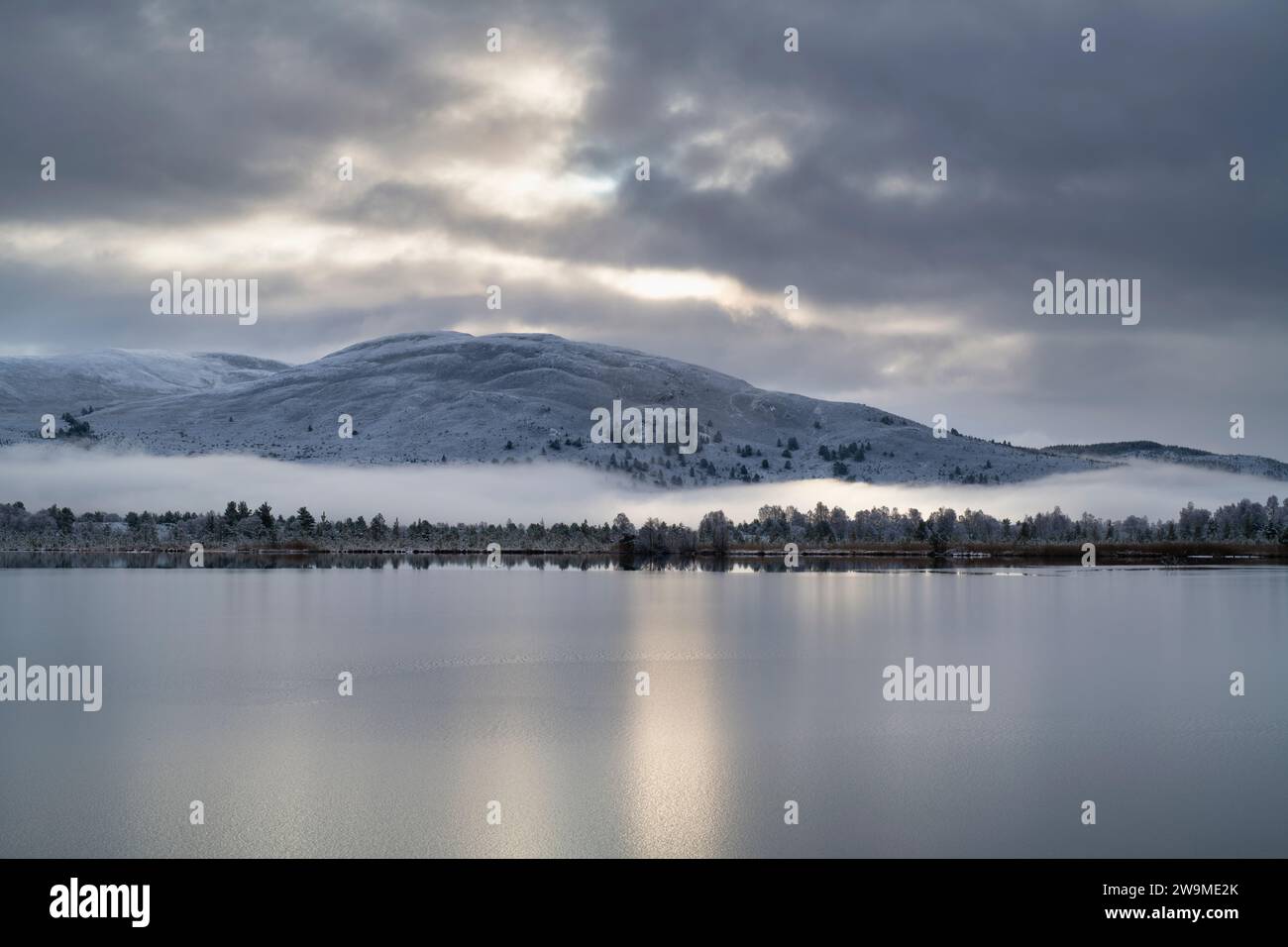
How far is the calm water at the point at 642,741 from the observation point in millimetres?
25688

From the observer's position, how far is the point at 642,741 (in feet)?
115

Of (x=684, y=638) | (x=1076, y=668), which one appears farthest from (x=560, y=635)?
(x=1076, y=668)

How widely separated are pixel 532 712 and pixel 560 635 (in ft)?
85.8

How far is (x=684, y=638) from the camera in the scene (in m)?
63.9

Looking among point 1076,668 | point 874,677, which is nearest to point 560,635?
point 874,677

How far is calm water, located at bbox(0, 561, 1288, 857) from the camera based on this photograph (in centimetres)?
2569

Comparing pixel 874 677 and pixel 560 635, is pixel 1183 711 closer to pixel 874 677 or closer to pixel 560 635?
pixel 874 677

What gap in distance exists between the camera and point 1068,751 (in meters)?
33.5

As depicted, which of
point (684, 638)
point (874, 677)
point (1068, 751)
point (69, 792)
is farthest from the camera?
point (684, 638)

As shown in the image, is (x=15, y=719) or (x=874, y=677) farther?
(x=874, y=677)
